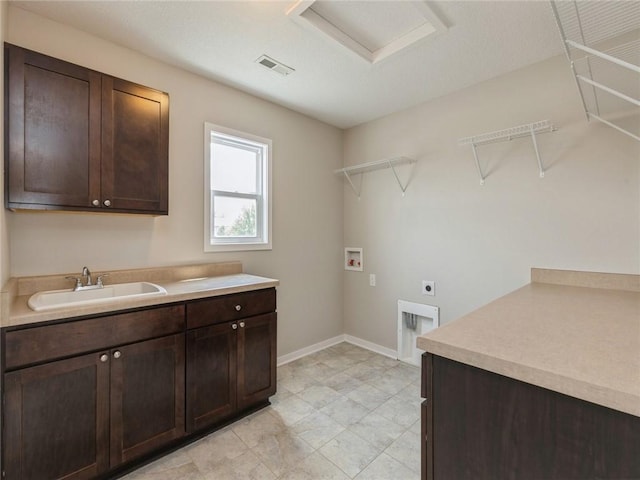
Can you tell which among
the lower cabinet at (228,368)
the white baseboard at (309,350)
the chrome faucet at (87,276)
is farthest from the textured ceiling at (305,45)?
the white baseboard at (309,350)

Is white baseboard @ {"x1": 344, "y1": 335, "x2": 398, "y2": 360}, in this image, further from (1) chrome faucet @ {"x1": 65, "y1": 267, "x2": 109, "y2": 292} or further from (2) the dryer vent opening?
(1) chrome faucet @ {"x1": 65, "y1": 267, "x2": 109, "y2": 292}

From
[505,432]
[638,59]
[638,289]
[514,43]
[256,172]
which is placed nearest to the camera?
[505,432]

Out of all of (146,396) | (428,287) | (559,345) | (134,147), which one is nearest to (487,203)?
(428,287)

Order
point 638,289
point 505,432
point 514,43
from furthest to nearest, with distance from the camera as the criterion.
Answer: point 514,43, point 638,289, point 505,432

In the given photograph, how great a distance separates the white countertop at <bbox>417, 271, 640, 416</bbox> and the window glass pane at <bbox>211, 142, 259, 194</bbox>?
2198 millimetres

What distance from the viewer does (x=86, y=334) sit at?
57.1 inches

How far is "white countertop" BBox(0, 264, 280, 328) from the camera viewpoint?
1321mm

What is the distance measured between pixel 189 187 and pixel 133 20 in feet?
3.53

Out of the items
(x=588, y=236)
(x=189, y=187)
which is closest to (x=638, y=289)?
(x=588, y=236)

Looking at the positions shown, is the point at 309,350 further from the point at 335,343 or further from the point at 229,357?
the point at 229,357

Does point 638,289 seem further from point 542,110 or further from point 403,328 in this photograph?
point 403,328

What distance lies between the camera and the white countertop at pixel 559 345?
69 centimetres

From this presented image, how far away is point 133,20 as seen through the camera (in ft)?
5.82

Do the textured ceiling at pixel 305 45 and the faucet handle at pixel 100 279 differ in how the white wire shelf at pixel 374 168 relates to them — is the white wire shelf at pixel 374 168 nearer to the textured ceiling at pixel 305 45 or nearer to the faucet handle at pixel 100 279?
the textured ceiling at pixel 305 45
